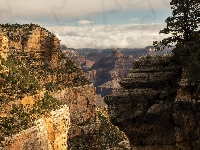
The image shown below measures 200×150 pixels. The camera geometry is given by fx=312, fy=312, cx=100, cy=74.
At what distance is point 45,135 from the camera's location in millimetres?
54562

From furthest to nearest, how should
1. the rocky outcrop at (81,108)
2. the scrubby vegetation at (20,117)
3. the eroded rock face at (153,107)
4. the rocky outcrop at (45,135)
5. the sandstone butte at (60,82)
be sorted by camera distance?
1. the rocky outcrop at (81,108)
2. the sandstone butte at (60,82)
3. the scrubby vegetation at (20,117)
4. the rocky outcrop at (45,135)
5. the eroded rock face at (153,107)

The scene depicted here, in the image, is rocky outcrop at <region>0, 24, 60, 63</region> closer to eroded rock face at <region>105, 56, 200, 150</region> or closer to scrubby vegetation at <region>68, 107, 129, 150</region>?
scrubby vegetation at <region>68, 107, 129, 150</region>

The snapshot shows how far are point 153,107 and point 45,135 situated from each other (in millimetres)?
33339

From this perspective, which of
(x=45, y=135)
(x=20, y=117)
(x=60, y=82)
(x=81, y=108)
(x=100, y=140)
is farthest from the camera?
(x=81, y=108)

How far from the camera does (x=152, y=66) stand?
27219 mm

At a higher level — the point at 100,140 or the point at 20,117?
the point at 20,117

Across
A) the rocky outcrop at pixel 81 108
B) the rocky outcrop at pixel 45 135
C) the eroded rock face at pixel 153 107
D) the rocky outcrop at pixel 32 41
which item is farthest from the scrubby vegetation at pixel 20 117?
the rocky outcrop at pixel 81 108

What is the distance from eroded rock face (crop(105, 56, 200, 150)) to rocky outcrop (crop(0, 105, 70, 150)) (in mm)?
25386

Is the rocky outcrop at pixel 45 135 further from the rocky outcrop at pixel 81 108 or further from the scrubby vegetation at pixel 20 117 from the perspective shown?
the rocky outcrop at pixel 81 108

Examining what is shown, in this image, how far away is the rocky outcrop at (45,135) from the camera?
155 feet

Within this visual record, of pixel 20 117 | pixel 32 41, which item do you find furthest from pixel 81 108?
pixel 20 117

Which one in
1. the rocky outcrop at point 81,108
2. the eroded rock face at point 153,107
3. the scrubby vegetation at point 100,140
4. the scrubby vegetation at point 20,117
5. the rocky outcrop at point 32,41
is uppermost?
the rocky outcrop at point 32,41

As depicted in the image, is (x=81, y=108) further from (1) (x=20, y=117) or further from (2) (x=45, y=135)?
(1) (x=20, y=117)

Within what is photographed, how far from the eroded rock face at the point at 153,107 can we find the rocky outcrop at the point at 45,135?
83.3ft
